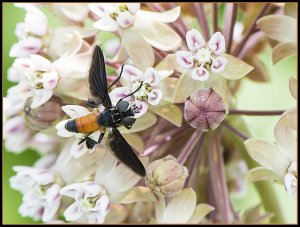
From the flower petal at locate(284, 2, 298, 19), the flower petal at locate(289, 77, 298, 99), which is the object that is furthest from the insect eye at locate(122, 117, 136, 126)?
the flower petal at locate(284, 2, 298, 19)

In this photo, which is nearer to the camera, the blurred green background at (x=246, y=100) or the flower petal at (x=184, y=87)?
the flower petal at (x=184, y=87)

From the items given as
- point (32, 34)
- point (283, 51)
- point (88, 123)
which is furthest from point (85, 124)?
point (283, 51)

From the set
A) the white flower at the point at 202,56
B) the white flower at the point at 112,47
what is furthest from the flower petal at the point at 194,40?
the white flower at the point at 112,47

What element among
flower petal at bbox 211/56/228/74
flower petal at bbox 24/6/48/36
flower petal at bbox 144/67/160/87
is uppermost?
flower petal at bbox 24/6/48/36

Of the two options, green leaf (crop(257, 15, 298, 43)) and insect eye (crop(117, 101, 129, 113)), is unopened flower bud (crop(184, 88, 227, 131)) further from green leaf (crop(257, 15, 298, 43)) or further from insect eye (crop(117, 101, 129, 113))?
green leaf (crop(257, 15, 298, 43))

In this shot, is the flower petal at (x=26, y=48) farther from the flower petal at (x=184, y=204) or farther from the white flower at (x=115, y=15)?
the flower petal at (x=184, y=204)

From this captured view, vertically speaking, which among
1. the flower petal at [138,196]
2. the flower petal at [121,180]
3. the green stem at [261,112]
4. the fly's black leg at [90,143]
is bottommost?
the flower petal at [138,196]

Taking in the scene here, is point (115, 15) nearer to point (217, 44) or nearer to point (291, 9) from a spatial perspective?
point (217, 44)
